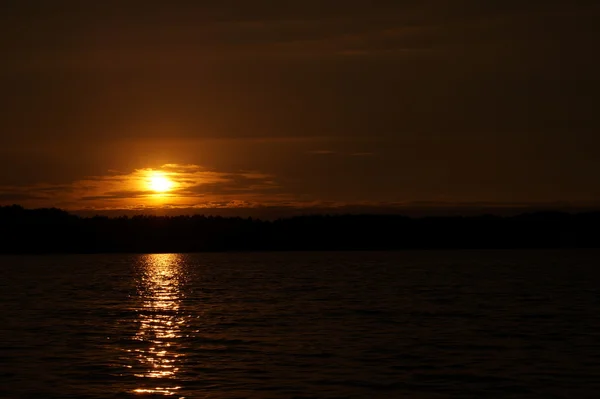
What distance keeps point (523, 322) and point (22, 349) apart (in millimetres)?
25544

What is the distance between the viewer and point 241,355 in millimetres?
37219

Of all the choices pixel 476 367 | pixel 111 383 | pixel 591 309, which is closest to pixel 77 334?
pixel 111 383

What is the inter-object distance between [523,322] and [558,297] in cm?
2042

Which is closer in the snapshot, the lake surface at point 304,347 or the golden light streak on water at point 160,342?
the lake surface at point 304,347

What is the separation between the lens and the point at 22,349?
39250 mm

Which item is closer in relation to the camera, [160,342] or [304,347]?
[304,347]

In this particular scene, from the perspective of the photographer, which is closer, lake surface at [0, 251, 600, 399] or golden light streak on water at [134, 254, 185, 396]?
lake surface at [0, 251, 600, 399]

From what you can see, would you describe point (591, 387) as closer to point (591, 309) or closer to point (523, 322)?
point (523, 322)

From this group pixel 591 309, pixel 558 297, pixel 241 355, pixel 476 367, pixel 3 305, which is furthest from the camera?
pixel 558 297

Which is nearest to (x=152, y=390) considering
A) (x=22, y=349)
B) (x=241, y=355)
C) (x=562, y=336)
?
(x=241, y=355)

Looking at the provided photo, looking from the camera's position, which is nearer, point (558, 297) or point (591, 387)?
point (591, 387)

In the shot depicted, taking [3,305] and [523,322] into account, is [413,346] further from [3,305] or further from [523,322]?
[3,305]

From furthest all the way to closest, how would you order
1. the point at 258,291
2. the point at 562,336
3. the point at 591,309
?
the point at 258,291 < the point at 591,309 < the point at 562,336

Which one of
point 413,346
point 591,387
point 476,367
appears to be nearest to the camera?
point 591,387
